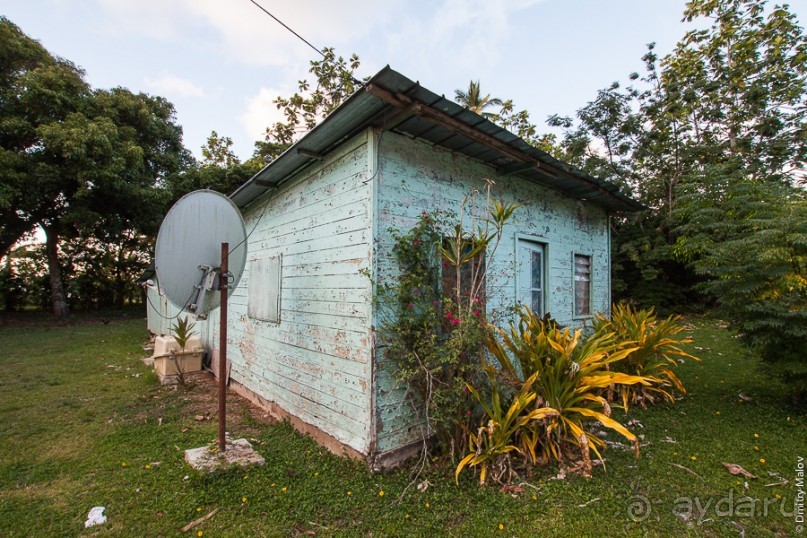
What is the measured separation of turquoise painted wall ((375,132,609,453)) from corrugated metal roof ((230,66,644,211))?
0.17 m

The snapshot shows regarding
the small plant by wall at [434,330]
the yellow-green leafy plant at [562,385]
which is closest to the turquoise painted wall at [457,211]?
the small plant by wall at [434,330]

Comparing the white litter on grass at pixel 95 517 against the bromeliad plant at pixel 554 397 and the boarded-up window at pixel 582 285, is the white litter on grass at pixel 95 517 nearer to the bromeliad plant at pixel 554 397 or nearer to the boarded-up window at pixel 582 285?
the bromeliad plant at pixel 554 397

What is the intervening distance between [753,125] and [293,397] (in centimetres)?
1703

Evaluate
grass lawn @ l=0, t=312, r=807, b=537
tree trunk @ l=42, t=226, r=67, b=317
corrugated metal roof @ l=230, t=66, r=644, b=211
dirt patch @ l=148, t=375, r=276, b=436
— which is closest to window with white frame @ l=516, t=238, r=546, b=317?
corrugated metal roof @ l=230, t=66, r=644, b=211

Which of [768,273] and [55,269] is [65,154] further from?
[768,273]

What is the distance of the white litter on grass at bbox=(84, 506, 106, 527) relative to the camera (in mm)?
2453

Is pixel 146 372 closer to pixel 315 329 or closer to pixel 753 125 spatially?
pixel 315 329

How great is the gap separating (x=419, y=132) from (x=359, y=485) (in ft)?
10.3

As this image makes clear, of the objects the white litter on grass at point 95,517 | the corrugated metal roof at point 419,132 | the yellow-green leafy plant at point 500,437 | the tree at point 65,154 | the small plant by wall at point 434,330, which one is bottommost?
the white litter on grass at point 95,517

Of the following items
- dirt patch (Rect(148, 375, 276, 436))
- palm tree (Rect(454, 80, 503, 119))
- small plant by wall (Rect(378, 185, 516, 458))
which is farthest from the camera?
palm tree (Rect(454, 80, 503, 119))

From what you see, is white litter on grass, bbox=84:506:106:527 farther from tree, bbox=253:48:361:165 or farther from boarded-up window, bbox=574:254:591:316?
tree, bbox=253:48:361:165

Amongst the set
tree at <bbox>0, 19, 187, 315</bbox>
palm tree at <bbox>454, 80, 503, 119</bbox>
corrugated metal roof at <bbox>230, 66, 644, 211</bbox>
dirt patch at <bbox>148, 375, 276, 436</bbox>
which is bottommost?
dirt patch at <bbox>148, 375, 276, 436</bbox>

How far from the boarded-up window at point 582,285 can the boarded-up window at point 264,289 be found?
4.49 metres

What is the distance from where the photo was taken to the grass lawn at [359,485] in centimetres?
238
